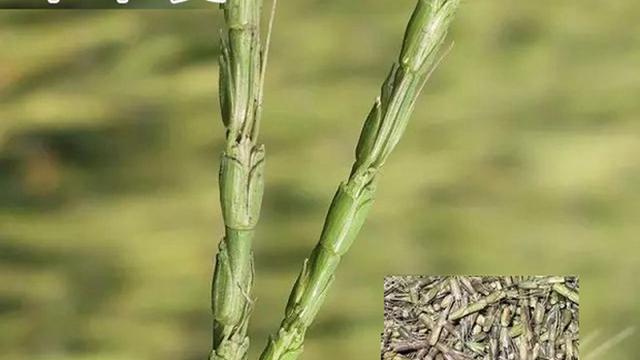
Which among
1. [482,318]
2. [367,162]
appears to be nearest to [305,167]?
[482,318]

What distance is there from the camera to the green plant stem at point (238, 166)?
1.09m

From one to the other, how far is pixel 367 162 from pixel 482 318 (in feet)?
1.93

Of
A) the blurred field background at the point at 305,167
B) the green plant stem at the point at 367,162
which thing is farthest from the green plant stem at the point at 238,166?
the blurred field background at the point at 305,167

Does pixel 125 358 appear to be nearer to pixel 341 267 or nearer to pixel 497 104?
pixel 341 267

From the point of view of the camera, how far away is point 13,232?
5.57 ft

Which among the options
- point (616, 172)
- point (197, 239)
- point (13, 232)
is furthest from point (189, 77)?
point (616, 172)

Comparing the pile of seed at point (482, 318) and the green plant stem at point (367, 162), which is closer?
the green plant stem at point (367, 162)

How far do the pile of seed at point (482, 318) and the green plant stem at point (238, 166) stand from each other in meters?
0.55

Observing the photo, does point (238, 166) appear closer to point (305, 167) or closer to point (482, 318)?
point (305, 167)

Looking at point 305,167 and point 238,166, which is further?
point 305,167

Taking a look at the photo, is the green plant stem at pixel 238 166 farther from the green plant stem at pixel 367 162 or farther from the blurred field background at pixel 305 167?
the blurred field background at pixel 305 167

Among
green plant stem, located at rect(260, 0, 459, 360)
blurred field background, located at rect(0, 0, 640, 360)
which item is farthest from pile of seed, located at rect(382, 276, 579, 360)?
green plant stem, located at rect(260, 0, 459, 360)

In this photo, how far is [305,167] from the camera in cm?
170

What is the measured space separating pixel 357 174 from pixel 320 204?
54 centimetres
